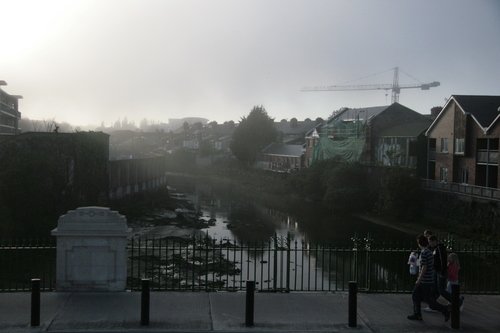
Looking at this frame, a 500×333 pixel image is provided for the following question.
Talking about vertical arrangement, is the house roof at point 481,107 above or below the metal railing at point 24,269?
above

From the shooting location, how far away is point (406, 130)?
56906mm

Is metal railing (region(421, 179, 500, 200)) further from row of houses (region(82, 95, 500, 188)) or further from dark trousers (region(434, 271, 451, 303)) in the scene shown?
dark trousers (region(434, 271, 451, 303))

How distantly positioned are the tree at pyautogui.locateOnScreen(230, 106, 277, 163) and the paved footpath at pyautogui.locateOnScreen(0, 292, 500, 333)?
3262 inches

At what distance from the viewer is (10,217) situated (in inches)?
1175

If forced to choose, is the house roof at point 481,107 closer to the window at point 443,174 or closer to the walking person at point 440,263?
Answer: the window at point 443,174

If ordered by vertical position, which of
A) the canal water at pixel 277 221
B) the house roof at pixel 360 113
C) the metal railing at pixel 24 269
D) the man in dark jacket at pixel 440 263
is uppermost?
the house roof at pixel 360 113

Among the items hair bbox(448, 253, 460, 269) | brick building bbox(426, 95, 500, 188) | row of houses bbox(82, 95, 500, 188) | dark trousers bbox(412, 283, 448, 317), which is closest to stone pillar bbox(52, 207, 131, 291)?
dark trousers bbox(412, 283, 448, 317)

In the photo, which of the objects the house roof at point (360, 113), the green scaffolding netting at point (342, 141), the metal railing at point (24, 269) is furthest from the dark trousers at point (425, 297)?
the house roof at point (360, 113)

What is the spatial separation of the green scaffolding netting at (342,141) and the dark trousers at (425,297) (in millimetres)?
52029

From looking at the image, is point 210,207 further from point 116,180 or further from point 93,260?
point 93,260

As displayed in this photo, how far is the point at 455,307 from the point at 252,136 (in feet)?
282

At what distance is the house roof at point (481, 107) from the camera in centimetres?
4109

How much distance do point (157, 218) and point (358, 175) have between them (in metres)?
23.1

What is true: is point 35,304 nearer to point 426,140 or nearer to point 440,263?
point 440,263
